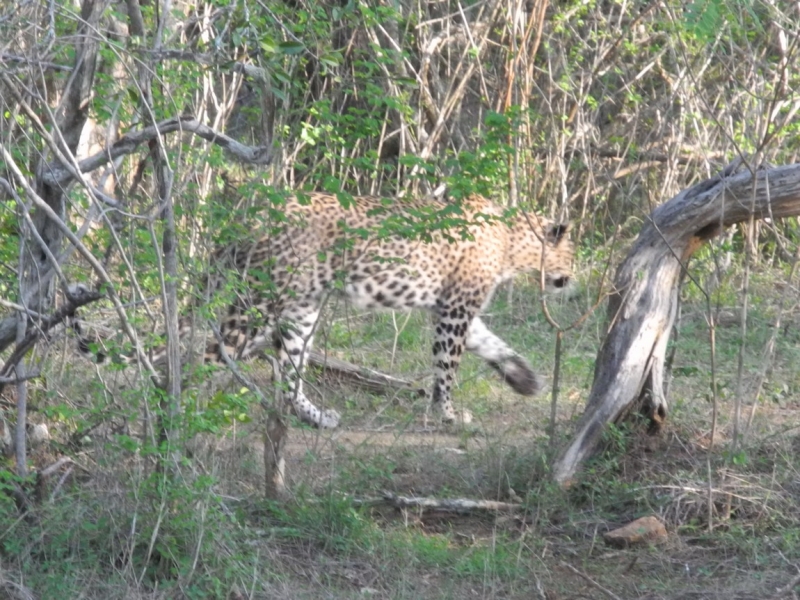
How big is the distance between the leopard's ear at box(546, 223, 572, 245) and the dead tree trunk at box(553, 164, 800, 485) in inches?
115

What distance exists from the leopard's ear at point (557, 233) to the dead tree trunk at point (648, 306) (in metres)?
2.91

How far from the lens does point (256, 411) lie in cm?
626

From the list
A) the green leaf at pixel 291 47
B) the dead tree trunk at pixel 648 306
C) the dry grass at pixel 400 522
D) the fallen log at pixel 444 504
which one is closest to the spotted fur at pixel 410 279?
the dry grass at pixel 400 522

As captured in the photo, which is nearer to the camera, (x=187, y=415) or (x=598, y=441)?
(x=187, y=415)

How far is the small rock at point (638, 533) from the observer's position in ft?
16.2

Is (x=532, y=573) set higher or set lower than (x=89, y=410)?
lower

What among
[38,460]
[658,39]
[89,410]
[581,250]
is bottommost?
[38,460]

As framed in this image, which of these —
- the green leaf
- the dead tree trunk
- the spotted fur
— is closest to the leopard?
the spotted fur

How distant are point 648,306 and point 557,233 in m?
3.13

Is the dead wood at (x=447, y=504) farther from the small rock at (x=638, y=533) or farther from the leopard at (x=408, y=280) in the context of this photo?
the leopard at (x=408, y=280)

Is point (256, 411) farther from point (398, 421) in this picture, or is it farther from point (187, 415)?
point (187, 415)

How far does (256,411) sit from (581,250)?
15.7 feet

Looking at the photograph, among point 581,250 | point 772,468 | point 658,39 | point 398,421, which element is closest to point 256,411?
point 398,421

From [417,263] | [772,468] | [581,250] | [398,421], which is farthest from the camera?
[581,250]
